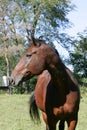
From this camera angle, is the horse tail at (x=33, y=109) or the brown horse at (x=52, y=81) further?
the horse tail at (x=33, y=109)

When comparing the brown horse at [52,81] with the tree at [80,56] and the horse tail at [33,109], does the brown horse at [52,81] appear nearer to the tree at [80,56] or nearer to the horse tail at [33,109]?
the horse tail at [33,109]

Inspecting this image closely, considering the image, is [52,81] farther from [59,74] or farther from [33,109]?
[33,109]

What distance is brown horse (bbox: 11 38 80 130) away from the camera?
208 inches

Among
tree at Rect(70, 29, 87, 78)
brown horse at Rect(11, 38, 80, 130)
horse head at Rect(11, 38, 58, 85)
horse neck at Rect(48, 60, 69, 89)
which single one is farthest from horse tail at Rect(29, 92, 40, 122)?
tree at Rect(70, 29, 87, 78)

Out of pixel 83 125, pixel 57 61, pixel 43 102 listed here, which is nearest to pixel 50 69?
pixel 57 61

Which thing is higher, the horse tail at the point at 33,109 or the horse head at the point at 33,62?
the horse head at the point at 33,62

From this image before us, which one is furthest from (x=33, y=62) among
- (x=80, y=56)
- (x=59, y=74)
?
(x=80, y=56)

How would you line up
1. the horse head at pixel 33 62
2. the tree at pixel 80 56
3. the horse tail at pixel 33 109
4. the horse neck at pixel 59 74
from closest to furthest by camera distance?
the horse head at pixel 33 62, the horse neck at pixel 59 74, the horse tail at pixel 33 109, the tree at pixel 80 56

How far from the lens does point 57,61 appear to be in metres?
5.59

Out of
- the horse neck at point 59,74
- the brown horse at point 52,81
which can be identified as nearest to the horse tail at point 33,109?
the brown horse at point 52,81

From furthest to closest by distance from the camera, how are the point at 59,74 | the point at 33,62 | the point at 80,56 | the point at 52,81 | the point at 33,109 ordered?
the point at 80,56, the point at 33,109, the point at 52,81, the point at 59,74, the point at 33,62

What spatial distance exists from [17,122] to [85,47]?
84.0 feet

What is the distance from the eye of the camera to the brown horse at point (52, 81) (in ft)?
17.3

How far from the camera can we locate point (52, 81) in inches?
238
